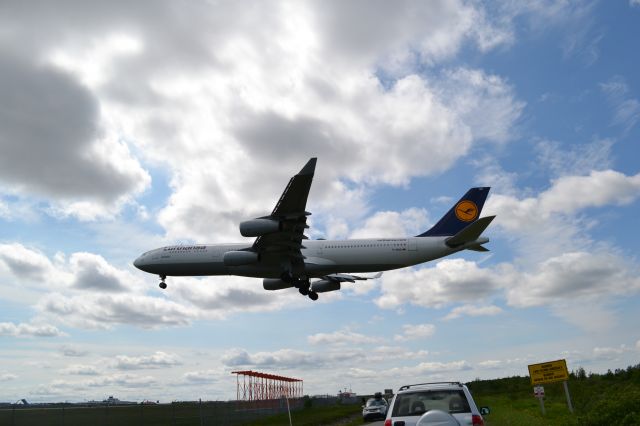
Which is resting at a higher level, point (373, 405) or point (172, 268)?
point (172, 268)

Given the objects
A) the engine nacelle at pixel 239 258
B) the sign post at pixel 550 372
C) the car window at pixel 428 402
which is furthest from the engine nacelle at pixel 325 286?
the car window at pixel 428 402

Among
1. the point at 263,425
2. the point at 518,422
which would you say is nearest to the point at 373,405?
the point at 263,425

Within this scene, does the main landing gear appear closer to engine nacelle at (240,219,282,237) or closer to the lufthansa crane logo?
engine nacelle at (240,219,282,237)

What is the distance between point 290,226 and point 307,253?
6260 millimetres

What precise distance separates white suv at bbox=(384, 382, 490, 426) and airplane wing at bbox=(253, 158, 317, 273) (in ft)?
67.0

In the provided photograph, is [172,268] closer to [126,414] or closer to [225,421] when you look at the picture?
[225,421]

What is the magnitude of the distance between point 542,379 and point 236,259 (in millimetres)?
20221

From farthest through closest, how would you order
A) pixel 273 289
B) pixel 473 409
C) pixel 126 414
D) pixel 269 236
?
pixel 273 289, pixel 269 236, pixel 126 414, pixel 473 409

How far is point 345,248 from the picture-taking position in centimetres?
4059

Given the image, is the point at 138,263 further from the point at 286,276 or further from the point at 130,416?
the point at 130,416

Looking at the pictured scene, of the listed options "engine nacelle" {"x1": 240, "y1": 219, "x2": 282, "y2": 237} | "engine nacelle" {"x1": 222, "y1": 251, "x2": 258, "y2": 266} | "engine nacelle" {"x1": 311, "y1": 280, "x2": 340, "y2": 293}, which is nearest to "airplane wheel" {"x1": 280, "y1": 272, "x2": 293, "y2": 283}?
"engine nacelle" {"x1": 222, "y1": 251, "x2": 258, "y2": 266}

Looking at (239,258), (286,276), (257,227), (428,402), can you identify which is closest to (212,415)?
(239,258)

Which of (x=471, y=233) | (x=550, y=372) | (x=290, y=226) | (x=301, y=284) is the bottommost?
(x=550, y=372)

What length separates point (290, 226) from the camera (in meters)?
35.7
